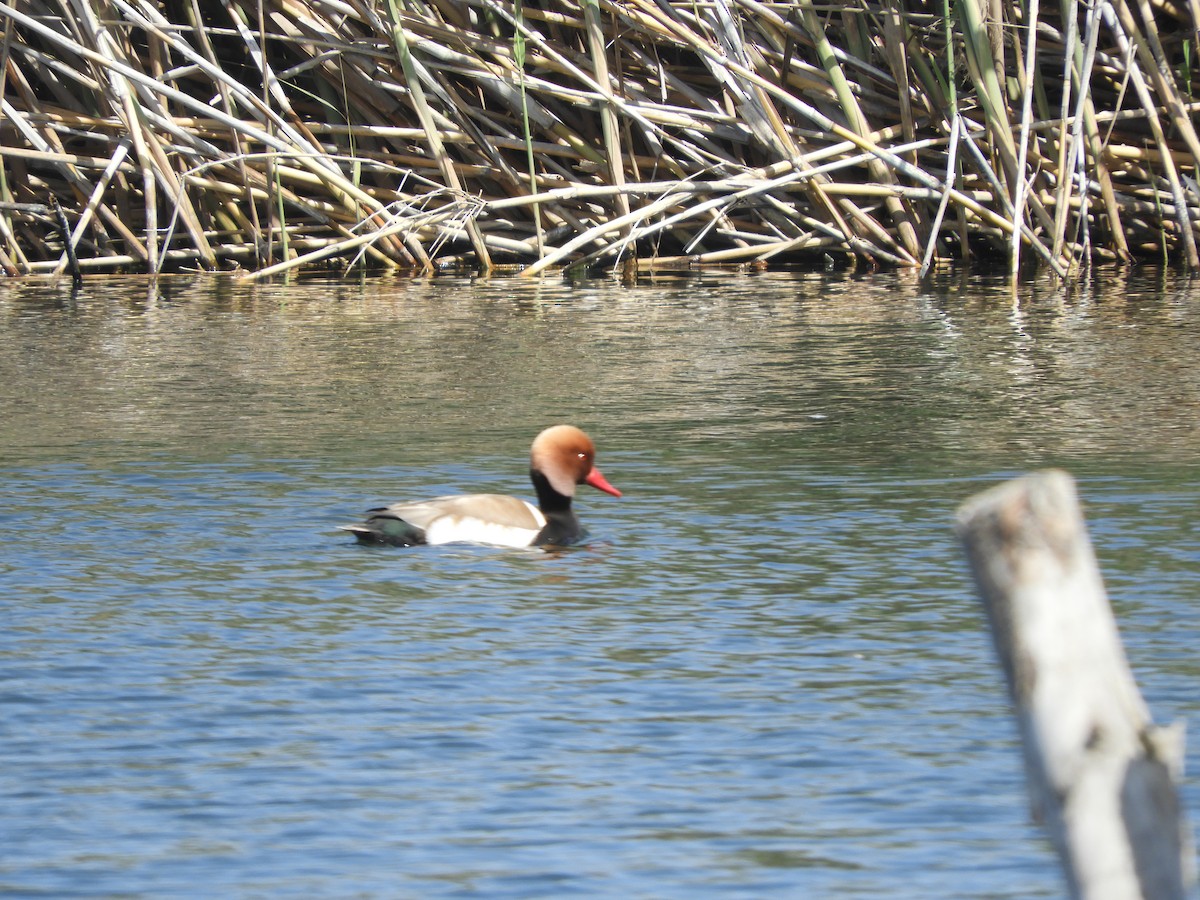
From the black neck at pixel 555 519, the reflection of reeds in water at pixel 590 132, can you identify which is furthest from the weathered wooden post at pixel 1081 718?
the reflection of reeds in water at pixel 590 132

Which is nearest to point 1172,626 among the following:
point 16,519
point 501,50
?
point 16,519

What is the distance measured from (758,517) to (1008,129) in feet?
25.0

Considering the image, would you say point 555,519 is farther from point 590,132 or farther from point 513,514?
point 590,132

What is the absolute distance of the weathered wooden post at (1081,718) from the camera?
8.16 ft

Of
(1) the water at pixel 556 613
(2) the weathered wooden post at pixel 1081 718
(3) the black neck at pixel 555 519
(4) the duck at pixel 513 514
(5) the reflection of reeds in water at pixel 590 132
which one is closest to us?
(2) the weathered wooden post at pixel 1081 718

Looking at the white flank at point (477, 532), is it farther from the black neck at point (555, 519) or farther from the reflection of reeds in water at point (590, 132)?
the reflection of reeds in water at point (590, 132)

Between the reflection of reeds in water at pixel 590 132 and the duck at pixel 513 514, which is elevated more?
the reflection of reeds in water at pixel 590 132

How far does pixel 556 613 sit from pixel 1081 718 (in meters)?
3.66

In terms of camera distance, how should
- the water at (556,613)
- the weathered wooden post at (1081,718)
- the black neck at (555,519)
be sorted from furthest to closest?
the black neck at (555,519)
the water at (556,613)
the weathered wooden post at (1081,718)

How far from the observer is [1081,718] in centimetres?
253

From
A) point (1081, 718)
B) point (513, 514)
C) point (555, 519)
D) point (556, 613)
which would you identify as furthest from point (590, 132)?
point (1081, 718)

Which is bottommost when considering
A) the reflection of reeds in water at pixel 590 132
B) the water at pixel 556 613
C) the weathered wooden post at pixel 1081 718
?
the water at pixel 556 613

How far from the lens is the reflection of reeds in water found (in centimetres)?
1491

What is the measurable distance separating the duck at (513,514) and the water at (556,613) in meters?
0.09
